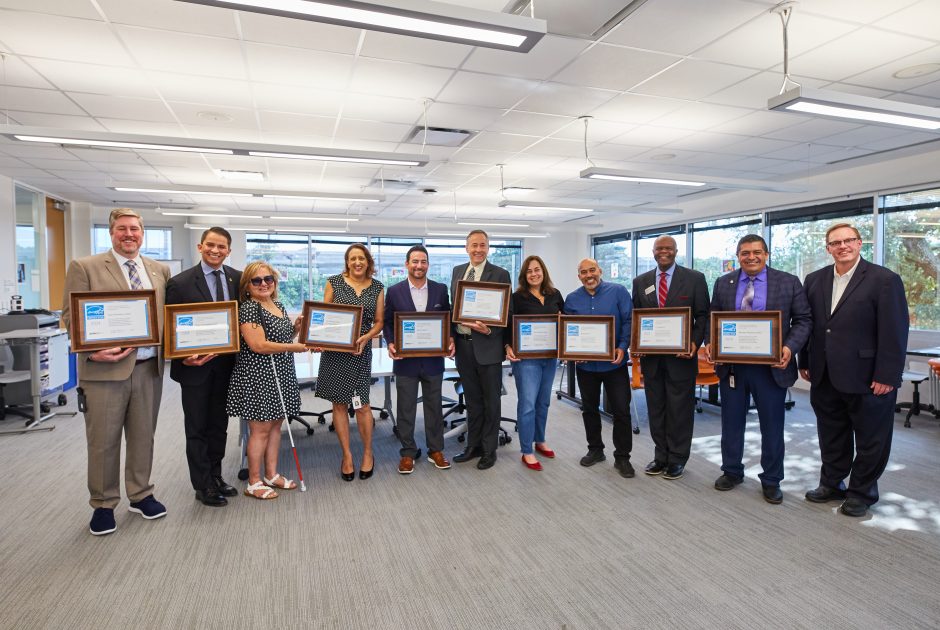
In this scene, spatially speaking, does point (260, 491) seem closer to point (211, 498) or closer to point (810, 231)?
point (211, 498)

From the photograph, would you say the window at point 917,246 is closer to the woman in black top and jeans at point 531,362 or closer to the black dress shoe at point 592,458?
the black dress shoe at point 592,458

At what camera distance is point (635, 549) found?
7.83ft

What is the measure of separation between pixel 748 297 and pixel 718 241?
6.22m

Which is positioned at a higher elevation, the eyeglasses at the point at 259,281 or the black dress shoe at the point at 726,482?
the eyeglasses at the point at 259,281

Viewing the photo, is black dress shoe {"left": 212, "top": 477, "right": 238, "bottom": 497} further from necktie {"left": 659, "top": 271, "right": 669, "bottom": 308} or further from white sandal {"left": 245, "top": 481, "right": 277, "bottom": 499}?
necktie {"left": 659, "top": 271, "right": 669, "bottom": 308}

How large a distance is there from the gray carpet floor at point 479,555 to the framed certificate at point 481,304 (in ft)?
3.41

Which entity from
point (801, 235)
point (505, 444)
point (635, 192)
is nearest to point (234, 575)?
point (505, 444)

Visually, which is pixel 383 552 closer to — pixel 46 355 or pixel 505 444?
pixel 505 444

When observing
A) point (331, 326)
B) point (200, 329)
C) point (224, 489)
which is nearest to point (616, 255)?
point (331, 326)

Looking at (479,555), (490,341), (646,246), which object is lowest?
(479,555)

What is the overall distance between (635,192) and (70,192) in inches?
335

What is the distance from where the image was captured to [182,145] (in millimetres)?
3752

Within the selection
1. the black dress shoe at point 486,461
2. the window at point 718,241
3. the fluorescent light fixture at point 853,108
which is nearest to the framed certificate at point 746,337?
the fluorescent light fixture at point 853,108

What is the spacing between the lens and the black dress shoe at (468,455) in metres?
3.55
